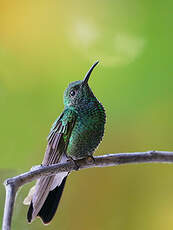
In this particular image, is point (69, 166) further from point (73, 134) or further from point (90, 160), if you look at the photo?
point (73, 134)

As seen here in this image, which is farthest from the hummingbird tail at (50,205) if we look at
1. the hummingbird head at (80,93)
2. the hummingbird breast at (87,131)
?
the hummingbird head at (80,93)

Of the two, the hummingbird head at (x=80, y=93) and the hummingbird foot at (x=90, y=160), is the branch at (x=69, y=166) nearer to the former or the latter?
the hummingbird foot at (x=90, y=160)

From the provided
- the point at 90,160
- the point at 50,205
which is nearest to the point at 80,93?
the point at 90,160

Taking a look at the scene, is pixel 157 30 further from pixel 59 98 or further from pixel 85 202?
pixel 85 202

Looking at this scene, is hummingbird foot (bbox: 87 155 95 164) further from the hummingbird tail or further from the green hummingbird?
the hummingbird tail

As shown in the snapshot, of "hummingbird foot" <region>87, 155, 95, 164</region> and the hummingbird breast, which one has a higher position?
the hummingbird breast

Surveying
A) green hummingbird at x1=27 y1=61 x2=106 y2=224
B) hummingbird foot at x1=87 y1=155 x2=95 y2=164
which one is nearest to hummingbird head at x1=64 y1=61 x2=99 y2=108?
green hummingbird at x1=27 y1=61 x2=106 y2=224
